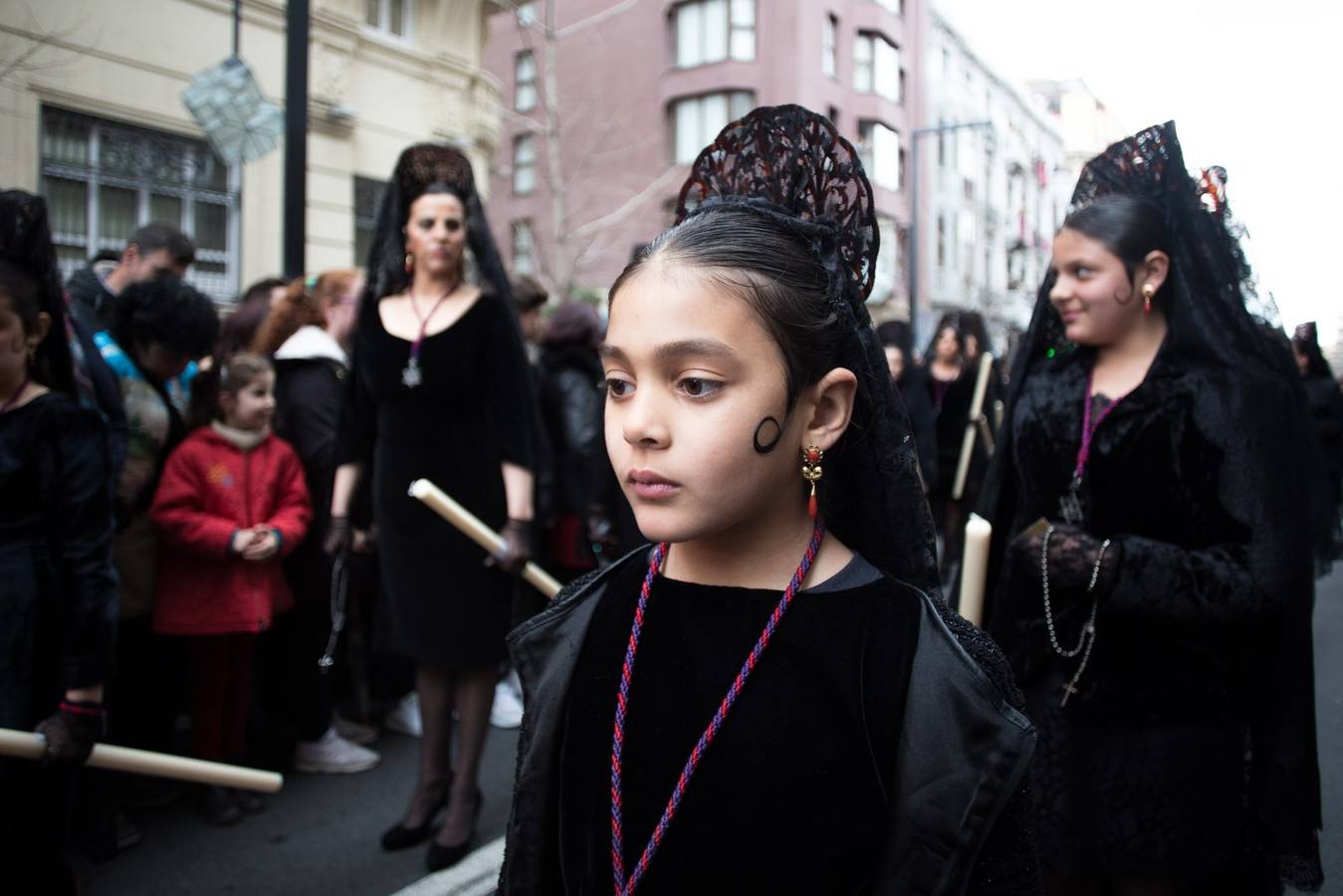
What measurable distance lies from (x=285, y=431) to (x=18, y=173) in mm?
5117

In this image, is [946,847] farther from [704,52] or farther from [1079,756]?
[704,52]

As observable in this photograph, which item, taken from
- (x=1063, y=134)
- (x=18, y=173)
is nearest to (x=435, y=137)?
(x=18, y=173)

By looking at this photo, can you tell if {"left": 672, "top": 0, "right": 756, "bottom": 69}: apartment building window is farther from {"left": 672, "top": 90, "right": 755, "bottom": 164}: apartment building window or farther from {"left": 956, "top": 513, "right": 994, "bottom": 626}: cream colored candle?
{"left": 956, "top": 513, "right": 994, "bottom": 626}: cream colored candle

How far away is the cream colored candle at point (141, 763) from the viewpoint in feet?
7.99

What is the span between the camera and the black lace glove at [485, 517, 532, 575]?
361 centimetres

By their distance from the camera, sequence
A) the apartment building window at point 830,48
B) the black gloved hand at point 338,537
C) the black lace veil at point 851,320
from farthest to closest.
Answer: the apartment building window at point 830,48 → the black gloved hand at point 338,537 → the black lace veil at point 851,320

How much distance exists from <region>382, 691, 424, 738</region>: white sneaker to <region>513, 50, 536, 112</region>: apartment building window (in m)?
23.7

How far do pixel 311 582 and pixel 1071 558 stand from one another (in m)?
3.26

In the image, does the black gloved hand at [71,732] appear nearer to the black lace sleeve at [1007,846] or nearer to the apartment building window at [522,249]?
the black lace sleeve at [1007,846]

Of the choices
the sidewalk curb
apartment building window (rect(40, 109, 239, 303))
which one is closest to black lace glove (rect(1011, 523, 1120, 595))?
the sidewalk curb

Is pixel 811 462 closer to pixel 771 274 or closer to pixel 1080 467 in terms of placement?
pixel 771 274

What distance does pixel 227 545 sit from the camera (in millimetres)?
3928

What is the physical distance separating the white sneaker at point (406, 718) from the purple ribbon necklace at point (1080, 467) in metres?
3.50

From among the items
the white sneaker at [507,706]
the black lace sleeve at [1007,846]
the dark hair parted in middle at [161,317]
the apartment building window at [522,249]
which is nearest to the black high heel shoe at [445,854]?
the white sneaker at [507,706]
